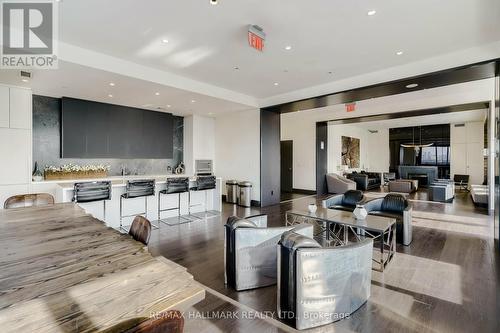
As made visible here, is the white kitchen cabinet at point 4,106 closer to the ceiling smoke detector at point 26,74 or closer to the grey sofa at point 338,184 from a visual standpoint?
the ceiling smoke detector at point 26,74

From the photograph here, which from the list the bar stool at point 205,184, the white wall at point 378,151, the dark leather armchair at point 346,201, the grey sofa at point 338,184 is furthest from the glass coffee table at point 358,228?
the white wall at point 378,151

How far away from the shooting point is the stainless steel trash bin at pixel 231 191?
7464 millimetres

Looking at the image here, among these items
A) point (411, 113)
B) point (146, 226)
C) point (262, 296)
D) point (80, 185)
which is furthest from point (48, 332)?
point (411, 113)

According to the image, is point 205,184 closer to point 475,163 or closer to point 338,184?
point 338,184

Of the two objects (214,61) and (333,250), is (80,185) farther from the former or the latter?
(333,250)

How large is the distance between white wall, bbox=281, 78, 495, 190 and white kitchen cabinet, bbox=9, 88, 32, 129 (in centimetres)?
698

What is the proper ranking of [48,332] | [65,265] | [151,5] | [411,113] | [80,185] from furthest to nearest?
1. [411,113]
2. [80,185]
3. [151,5]
4. [65,265]
5. [48,332]

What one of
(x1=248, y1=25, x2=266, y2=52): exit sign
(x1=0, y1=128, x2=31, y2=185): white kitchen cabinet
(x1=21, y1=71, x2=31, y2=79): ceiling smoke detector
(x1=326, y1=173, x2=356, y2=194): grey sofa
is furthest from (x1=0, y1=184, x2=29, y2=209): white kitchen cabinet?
(x1=326, y1=173, x2=356, y2=194): grey sofa

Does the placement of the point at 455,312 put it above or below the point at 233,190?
below

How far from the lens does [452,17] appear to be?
9.98ft

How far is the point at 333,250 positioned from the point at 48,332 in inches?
73.5

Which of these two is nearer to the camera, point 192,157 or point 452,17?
point 452,17

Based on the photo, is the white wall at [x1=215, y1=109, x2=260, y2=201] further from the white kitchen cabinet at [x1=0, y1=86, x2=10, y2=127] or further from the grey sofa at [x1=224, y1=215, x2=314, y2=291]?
the white kitchen cabinet at [x1=0, y1=86, x2=10, y2=127]

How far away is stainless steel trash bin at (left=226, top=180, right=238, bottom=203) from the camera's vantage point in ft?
24.5
